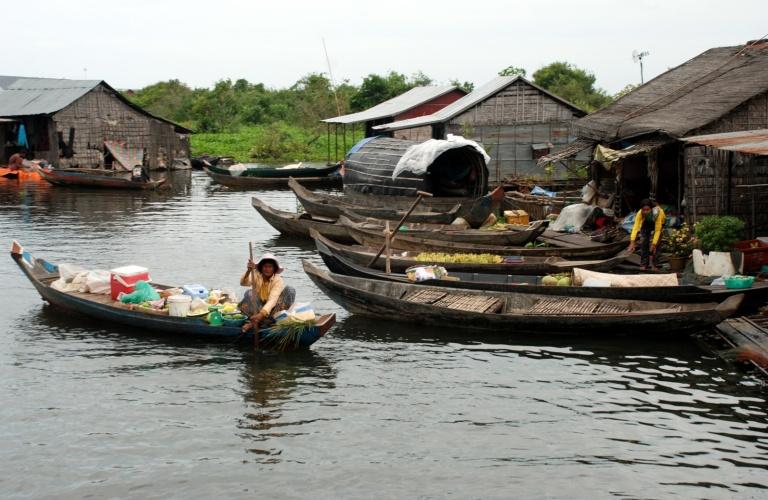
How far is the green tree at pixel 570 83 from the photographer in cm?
4431

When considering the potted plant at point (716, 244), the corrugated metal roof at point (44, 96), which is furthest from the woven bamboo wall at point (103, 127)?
the potted plant at point (716, 244)

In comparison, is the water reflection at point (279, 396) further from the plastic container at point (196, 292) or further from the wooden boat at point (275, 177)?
the wooden boat at point (275, 177)

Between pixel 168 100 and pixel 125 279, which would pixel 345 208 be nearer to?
pixel 125 279

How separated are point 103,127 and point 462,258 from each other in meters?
27.3

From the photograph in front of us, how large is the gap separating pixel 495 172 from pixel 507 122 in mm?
1622

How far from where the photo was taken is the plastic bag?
38.8ft

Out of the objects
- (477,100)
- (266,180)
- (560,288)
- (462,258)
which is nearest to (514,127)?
(477,100)

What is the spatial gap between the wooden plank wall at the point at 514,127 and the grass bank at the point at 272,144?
20219 millimetres

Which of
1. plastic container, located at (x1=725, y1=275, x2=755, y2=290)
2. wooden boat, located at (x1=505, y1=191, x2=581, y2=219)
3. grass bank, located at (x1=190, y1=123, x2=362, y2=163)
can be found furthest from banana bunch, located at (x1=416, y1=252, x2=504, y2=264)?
grass bank, located at (x1=190, y1=123, x2=362, y2=163)

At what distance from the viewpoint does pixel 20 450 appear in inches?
325

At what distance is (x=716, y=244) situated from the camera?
531 inches

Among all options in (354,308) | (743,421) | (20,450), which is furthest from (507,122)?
(20,450)

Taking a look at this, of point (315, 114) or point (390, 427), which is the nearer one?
point (390, 427)

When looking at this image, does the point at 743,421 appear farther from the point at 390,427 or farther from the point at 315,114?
the point at 315,114
